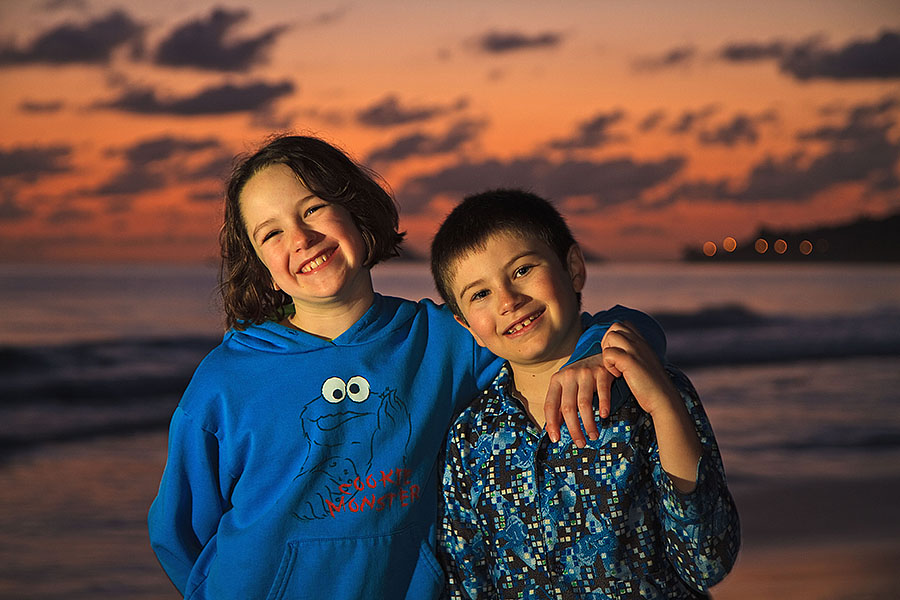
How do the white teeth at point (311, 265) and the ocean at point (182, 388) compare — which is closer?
the white teeth at point (311, 265)

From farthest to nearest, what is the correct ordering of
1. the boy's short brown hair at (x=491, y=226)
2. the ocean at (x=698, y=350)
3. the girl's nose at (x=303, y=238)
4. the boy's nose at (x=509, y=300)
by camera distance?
the ocean at (x=698, y=350), the girl's nose at (x=303, y=238), the boy's short brown hair at (x=491, y=226), the boy's nose at (x=509, y=300)

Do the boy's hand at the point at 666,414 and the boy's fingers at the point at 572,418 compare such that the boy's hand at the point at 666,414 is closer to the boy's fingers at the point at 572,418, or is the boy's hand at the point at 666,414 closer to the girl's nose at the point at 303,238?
the boy's fingers at the point at 572,418

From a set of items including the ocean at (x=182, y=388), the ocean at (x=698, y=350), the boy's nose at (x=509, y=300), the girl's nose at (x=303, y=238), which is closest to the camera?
the boy's nose at (x=509, y=300)

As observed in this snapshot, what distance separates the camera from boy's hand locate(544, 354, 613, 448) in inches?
80.4

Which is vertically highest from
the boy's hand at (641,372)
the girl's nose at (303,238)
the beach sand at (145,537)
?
the girl's nose at (303,238)

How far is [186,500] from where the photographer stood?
246 centimetres

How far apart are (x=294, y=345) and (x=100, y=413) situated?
7.92m

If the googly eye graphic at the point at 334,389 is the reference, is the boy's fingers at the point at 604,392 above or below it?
above

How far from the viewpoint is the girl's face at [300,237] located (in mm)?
2432

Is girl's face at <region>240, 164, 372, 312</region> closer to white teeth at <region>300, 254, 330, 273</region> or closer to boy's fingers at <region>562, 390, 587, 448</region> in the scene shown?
white teeth at <region>300, 254, 330, 273</region>

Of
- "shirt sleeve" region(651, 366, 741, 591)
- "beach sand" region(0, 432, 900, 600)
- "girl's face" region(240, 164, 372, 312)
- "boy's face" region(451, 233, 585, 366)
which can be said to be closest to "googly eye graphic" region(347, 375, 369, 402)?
"girl's face" region(240, 164, 372, 312)

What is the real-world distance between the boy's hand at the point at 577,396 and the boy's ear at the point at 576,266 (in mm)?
302

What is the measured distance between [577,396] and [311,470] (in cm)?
69

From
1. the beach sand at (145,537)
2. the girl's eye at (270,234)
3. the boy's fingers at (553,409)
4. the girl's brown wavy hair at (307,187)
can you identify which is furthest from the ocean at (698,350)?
the boy's fingers at (553,409)
